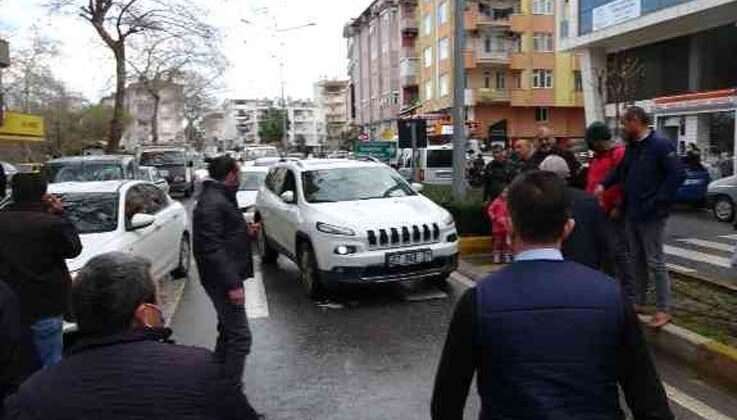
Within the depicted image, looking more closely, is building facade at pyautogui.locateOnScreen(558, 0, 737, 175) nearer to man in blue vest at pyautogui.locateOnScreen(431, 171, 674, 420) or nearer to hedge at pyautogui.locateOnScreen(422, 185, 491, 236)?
hedge at pyautogui.locateOnScreen(422, 185, 491, 236)

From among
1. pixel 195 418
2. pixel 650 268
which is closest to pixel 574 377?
pixel 195 418

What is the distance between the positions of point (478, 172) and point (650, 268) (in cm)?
2090

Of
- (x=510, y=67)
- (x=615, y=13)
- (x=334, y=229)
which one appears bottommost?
(x=334, y=229)

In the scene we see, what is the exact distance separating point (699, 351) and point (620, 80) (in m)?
26.8

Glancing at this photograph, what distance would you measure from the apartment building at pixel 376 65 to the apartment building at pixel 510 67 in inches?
324

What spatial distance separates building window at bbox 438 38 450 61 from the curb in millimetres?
53376

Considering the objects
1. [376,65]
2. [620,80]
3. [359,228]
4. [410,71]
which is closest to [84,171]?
[359,228]

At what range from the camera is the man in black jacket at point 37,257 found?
4398mm

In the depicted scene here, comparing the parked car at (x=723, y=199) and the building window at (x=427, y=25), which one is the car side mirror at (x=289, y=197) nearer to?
the parked car at (x=723, y=199)

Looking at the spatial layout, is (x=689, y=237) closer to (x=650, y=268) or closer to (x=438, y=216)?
(x=438, y=216)

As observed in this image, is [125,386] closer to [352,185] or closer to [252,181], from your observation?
[352,185]

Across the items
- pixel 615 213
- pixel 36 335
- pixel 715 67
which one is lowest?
pixel 36 335

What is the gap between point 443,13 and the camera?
191 ft

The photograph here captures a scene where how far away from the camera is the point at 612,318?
6.97 ft
